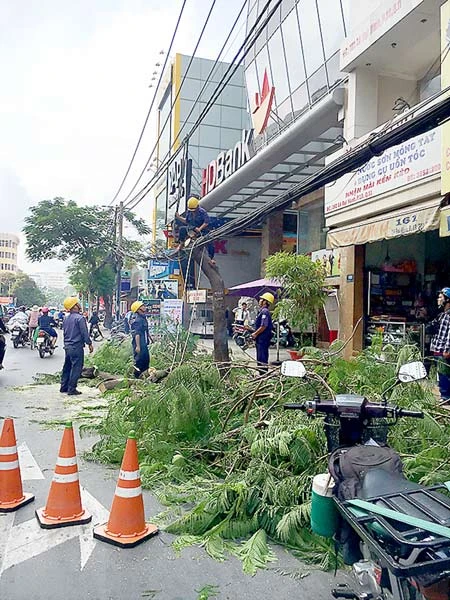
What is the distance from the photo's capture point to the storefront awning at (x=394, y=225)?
8523 millimetres

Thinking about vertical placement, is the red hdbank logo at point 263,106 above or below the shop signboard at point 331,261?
above

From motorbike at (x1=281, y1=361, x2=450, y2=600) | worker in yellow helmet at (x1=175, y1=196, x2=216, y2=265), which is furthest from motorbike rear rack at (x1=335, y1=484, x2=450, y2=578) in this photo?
worker in yellow helmet at (x1=175, y1=196, x2=216, y2=265)

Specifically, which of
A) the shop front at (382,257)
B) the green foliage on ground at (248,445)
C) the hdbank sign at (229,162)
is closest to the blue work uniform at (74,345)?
the green foliage on ground at (248,445)

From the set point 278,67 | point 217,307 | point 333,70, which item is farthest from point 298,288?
point 278,67

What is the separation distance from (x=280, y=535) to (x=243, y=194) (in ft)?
60.4

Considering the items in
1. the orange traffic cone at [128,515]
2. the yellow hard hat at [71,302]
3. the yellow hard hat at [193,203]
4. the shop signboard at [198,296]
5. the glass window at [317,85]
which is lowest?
the orange traffic cone at [128,515]

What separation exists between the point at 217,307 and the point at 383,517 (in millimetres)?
6417

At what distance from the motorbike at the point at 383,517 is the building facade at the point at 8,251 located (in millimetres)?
113191

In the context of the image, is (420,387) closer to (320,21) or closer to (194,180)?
(320,21)

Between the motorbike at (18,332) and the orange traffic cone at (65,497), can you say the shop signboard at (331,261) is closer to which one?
the orange traffic cone at (65,497)

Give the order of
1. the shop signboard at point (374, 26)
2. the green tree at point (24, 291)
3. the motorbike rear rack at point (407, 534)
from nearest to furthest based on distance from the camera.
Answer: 1. the motorbike rear rack at point (407, 534)
2. the shop signboard at point (374, 26)
3. the green tree at point (24, 291)

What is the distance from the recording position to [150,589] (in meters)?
3.02

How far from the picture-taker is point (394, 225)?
938 centimetres

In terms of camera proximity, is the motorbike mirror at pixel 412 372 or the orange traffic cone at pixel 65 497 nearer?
the motorbike mirror at pixel 412 372
